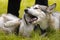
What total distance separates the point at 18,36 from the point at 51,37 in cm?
76

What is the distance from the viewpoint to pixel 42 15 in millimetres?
7449

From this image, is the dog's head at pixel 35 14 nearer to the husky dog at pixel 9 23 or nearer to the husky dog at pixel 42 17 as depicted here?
the husky dog at pixel 42 17

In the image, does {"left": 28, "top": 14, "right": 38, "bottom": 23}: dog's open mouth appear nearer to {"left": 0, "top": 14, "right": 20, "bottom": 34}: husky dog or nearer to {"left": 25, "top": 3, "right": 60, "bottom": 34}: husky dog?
{"left": 25, "top": 3, "right": 60, "bottom": 34}: husky dog

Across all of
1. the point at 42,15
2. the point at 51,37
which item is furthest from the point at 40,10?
the point at 51,37

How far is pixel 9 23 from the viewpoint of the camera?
798 centimetres

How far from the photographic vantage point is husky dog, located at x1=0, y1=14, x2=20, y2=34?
7.89 meters

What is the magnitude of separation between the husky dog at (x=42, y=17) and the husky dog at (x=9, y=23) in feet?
2.09

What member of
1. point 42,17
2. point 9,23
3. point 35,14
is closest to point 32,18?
point 35,14

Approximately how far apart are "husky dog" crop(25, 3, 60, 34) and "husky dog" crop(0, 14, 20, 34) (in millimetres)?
638

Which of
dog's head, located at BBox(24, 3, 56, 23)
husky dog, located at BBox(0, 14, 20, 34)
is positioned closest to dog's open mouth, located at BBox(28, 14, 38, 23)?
dog's head, located at BBox(24, 3, 56, 23)

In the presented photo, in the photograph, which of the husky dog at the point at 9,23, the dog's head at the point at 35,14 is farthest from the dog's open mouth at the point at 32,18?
the husky dog at the point at 9,23

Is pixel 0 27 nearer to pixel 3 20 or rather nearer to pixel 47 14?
pixel 3 20

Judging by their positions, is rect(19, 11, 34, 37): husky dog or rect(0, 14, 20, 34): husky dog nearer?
rect(19, 11, 34, 37): husky dog

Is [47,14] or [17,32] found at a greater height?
[47,14]
